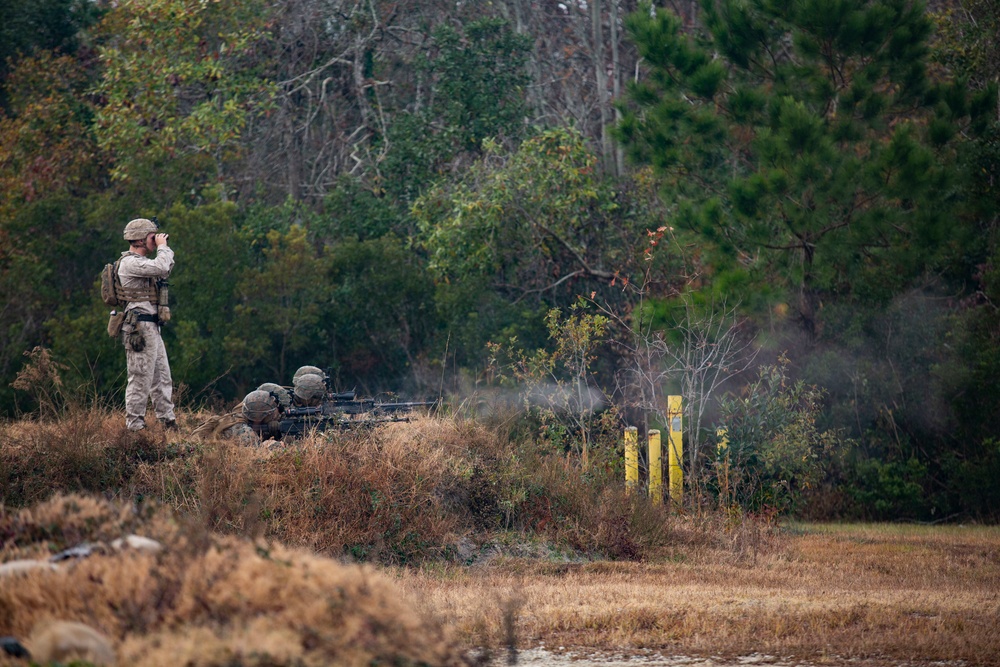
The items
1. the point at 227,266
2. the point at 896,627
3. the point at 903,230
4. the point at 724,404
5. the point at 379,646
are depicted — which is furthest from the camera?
the point at 227,266

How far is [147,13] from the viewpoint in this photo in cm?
2127

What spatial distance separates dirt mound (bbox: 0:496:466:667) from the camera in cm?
474

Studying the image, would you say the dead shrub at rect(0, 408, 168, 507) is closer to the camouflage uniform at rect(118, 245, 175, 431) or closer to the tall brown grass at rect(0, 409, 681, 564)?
the tall brown grass at rect(0, 409, 681, 564)

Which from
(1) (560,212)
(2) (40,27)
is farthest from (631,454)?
(2) (40,27)

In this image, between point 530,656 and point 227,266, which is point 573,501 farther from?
point 227,266

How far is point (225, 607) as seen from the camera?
16.5ft

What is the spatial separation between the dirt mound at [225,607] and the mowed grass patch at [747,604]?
1.59 metres

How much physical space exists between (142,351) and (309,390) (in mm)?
1790

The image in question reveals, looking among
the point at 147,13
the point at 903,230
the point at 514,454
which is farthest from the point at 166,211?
the point at 903,230

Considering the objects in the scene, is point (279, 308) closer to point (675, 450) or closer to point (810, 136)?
point (675, 450)

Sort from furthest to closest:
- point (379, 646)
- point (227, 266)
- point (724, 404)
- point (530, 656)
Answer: point (227, 266), point (724, 404), point (530, 656), point (379, 646)

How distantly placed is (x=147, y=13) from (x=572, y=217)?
27.2 ft

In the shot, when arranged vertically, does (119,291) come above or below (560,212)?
below

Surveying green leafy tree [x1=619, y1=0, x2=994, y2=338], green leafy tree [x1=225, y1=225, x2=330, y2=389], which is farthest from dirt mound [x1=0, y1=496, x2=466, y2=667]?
green leafy tree [x1=225, y1=225, x2=330, y2=389]
